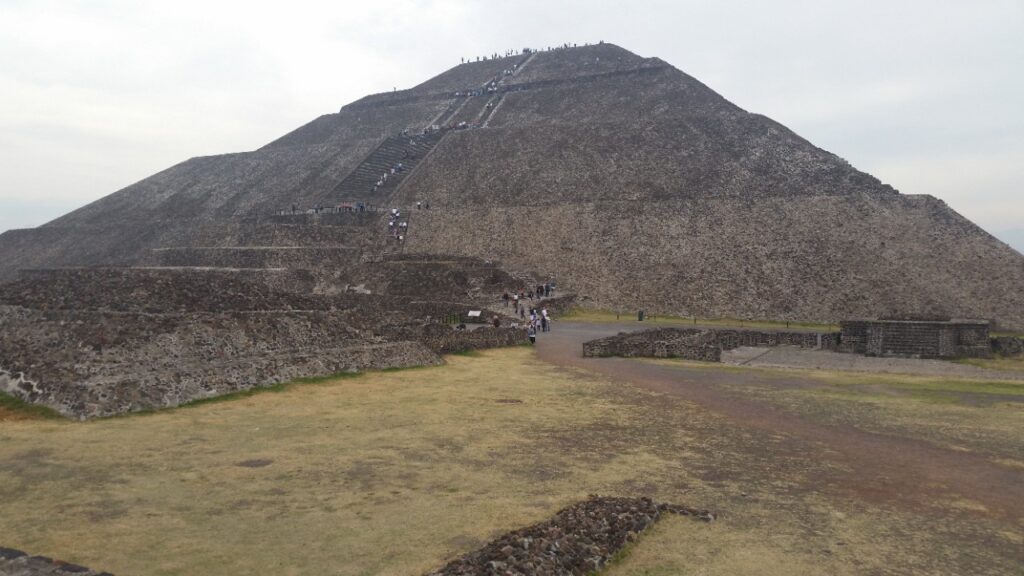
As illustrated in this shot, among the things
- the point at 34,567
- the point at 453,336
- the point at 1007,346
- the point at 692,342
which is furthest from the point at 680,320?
the point at 34,567

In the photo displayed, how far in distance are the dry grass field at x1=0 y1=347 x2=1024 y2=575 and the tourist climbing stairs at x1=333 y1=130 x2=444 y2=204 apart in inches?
1498

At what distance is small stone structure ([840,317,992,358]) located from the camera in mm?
26703

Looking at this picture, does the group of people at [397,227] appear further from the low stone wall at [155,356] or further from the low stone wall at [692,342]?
the low stone wall at [155,356]

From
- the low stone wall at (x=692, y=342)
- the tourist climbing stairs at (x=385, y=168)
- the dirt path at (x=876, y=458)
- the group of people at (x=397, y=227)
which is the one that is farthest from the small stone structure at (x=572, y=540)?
the tourist climbing stairs at (x=385, y=168)

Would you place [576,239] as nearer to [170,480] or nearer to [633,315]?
[633,315]

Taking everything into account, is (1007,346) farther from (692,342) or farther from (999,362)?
(692,342)

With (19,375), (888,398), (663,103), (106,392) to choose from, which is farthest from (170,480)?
(663,103)

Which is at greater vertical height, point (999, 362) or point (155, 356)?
point (155, 356)

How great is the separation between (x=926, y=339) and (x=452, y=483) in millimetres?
23456

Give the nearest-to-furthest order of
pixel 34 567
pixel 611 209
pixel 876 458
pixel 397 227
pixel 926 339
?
pixel 34 567, pixel 876 458, pixel 926 339, pixel 611 209, pixel 397 227

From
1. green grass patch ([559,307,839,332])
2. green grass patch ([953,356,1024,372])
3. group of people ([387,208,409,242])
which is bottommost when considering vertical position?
green grass patch ([953,356,1024,372])

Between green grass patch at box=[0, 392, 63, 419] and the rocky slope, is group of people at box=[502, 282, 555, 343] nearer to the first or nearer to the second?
the rocky slope

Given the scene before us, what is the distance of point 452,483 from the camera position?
34.1ft

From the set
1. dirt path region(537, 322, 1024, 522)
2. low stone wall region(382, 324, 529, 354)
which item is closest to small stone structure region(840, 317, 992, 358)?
dirt path region(537, 322, 1024, 522)
